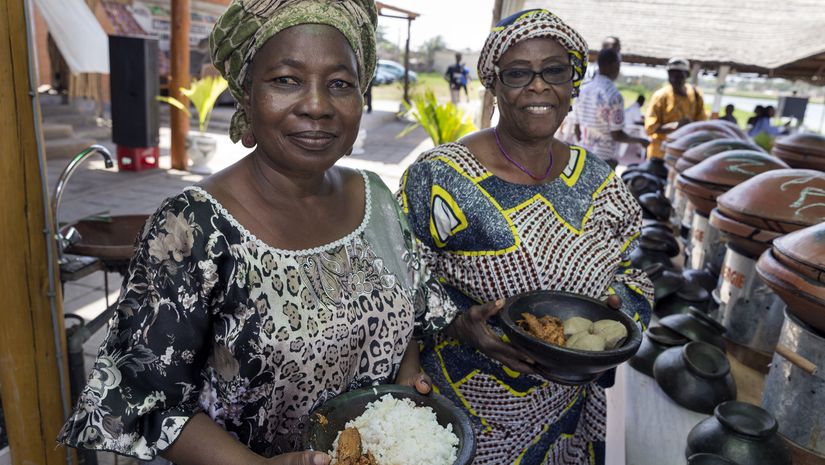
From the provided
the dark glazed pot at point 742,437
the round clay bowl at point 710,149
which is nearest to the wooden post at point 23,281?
the dark glazed pot at point 742,437

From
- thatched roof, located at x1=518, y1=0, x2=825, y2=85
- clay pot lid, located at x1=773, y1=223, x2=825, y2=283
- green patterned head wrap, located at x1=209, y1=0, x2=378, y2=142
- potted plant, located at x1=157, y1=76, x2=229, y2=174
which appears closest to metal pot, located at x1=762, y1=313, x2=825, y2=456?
clay pot lid, located at x1=773, y1=223, x2=825, y2=283

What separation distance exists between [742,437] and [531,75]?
61.1 inches

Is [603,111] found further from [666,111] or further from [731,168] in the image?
[731,168]

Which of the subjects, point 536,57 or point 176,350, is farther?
point 536,57

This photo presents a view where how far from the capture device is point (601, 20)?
440 inches

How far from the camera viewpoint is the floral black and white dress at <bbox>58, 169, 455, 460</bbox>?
1185mm

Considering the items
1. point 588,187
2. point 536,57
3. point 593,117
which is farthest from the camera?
point 593,117

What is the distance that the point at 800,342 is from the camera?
2.45 meters

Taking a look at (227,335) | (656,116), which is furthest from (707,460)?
(656,116)

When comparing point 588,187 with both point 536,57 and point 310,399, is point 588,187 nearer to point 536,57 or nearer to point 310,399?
point 536,57

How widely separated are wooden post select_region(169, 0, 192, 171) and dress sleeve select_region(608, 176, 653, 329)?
881 centimetres

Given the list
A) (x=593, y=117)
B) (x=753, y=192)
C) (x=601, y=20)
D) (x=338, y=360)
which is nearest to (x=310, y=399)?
(x=338, y=360)

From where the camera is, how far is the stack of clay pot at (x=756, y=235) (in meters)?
2.86

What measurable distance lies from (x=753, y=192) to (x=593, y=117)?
2994 mm
